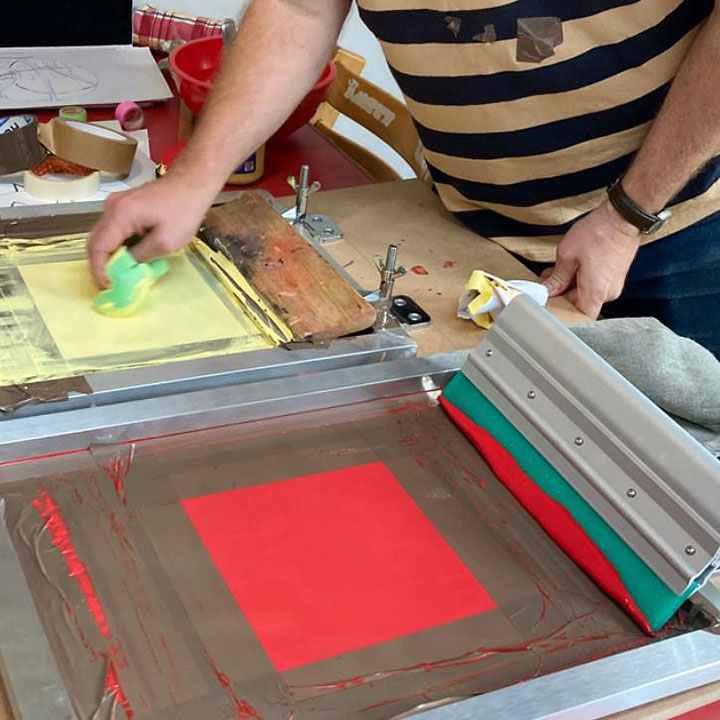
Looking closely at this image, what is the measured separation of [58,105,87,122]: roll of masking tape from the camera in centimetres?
143

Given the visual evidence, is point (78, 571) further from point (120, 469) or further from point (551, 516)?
point (551, 516)

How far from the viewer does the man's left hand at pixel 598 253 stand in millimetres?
1187

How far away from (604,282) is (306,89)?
0.45m

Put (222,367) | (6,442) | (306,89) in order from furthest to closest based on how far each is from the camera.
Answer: (306,89) < (222,367) < (6,442)

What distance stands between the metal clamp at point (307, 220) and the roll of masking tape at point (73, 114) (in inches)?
13.9

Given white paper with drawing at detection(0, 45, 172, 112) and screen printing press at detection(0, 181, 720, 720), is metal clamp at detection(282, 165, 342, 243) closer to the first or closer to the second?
screen printing press at detection(0, 181, 720, 720)

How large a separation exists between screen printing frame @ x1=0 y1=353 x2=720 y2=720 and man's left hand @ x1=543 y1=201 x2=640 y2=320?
0.22 m

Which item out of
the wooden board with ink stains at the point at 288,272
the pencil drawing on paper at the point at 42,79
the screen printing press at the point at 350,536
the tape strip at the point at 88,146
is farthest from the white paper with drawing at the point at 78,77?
the screen printing press at the point at 350,536

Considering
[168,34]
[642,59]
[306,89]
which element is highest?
[642,59]

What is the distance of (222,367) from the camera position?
978mm

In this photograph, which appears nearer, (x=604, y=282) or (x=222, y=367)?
(x=222, y=367)

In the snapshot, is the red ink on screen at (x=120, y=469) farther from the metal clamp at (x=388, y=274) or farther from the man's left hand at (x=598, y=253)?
the man's left hand at (x=598, y=253)

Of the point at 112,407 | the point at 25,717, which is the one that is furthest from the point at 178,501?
the point at 25,717

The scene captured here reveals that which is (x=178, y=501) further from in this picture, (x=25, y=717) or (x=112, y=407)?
(x=25, y=717)
